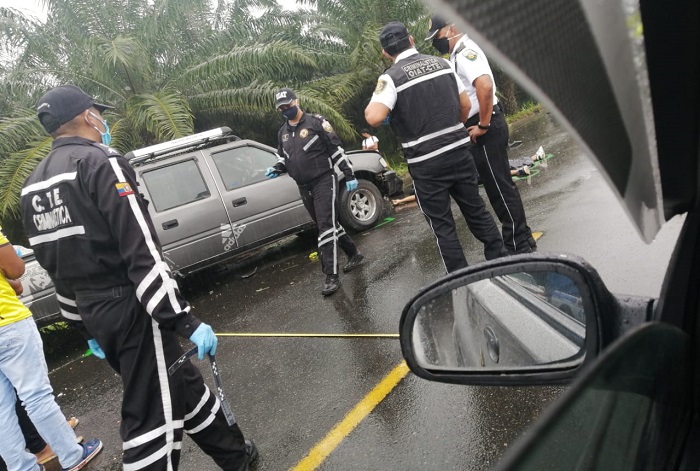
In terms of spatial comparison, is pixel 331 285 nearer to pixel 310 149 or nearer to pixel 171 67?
pixel 310 149

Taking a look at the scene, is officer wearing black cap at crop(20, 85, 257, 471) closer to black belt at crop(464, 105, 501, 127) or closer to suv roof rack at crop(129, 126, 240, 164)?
black belt at crop(464, 105, 501, 127)

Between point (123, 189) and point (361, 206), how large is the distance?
4782 millimetres

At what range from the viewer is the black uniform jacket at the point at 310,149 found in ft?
15.5

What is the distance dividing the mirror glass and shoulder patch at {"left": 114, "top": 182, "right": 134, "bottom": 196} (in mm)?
1314

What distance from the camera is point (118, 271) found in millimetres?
2064

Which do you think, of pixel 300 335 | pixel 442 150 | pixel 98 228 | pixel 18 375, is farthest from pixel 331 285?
pixel 98 228

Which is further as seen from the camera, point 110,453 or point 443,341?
point 110,453

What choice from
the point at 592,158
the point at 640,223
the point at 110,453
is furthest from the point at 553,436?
the point at 110,453

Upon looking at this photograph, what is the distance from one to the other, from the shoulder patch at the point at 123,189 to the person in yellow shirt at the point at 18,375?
1.10 metres

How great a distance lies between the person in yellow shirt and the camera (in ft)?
8.45

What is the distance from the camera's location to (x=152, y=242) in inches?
79.0

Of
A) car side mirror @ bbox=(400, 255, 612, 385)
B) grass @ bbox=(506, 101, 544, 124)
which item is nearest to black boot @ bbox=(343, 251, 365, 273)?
car side mirror @ bbox=(400, 255, 612, 385)

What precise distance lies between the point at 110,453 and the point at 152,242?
6.27 ft

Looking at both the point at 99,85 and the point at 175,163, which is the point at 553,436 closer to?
the point at 175,163
